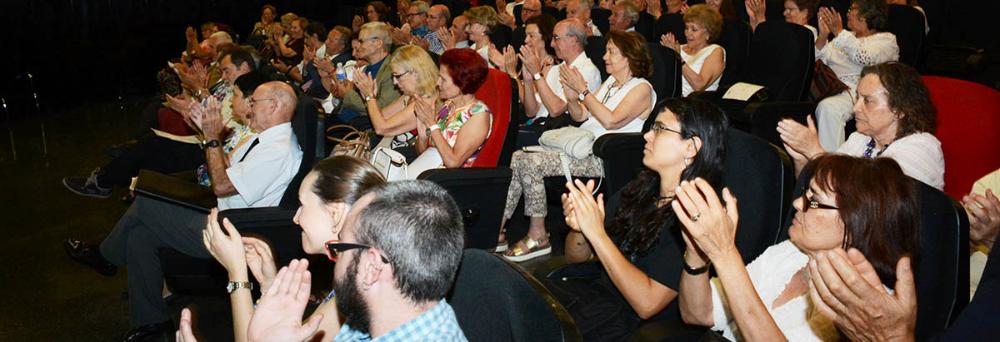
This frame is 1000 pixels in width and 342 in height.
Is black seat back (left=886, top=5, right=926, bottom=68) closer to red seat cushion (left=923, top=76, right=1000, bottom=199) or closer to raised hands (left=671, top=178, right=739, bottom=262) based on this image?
red seat cushion (left=923, top=76, right=1000, bottom=199)

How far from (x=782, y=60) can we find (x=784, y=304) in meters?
2.62

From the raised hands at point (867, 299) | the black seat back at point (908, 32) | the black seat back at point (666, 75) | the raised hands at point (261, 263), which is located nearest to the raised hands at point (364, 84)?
the black seat back at point (666, 75)

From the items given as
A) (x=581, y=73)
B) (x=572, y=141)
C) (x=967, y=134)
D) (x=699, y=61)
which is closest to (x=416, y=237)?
(x=572, y=141)

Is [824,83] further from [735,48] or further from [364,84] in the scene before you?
[364,84]

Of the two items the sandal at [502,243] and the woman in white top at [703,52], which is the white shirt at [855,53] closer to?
the woman in white top at [703,52]

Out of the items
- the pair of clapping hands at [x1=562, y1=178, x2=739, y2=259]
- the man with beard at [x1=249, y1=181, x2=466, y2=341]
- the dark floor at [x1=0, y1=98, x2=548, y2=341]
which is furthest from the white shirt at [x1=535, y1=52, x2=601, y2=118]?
the man with beard at [x1=249, y1=181, x2=466, y2=341]

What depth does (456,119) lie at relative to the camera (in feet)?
11.5

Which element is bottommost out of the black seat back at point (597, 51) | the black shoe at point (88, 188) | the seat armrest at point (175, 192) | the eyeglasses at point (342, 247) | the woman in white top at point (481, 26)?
the black shoe at point (88, 188)

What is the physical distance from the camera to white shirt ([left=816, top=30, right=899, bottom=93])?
14.5 feet

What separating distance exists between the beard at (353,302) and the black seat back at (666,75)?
2.50 meters

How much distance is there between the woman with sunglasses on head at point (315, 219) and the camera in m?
2.08

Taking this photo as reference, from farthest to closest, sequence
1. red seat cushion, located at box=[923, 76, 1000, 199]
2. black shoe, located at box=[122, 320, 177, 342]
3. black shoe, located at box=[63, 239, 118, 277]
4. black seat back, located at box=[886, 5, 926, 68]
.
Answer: black seat back, located at box=[886, 5, 926, 68] < black shoe, located at box=[63, 239, 118, 277] < black shoe, located at box=[122, 320, 177, 342] < red seat cushion, located at box=[923, 76, 1000, 199]

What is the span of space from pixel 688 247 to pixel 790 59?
2698mm

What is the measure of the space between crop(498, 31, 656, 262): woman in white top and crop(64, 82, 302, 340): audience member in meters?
1.08
